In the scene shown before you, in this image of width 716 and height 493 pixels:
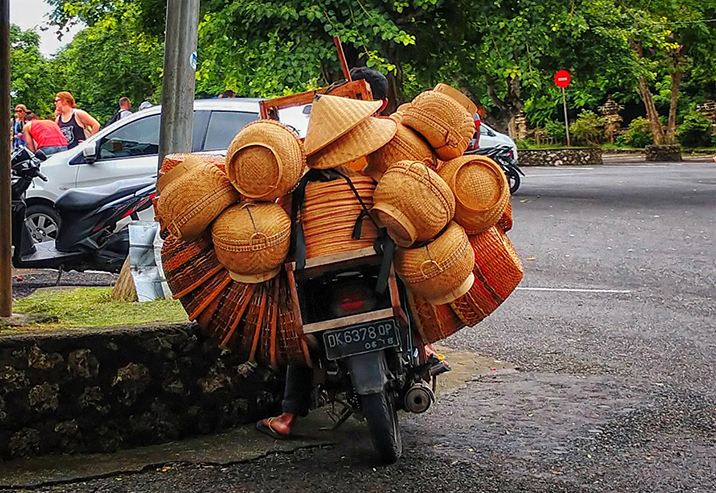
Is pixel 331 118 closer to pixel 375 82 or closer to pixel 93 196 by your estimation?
pixel 375 82

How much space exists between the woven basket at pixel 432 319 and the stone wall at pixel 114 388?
1028 mm

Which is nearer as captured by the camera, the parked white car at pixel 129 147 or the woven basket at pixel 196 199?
the woven basket at pixel 196 199

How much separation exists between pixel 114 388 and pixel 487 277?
1.72 meters

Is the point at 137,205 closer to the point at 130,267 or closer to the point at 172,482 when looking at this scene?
the point at 130,267

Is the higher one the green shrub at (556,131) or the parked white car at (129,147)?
the parked white car at (129,147)

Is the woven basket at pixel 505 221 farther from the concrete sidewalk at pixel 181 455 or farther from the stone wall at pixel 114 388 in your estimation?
the stone wall at pixel 114 388

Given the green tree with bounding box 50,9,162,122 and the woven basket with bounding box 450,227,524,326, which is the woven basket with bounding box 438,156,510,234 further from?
the green tree with bounding box 50,9,162,122

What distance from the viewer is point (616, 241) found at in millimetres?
13055

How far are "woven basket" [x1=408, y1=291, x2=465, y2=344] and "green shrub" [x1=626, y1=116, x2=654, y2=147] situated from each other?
39972mm

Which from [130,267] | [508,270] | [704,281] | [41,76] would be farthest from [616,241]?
[41,76]

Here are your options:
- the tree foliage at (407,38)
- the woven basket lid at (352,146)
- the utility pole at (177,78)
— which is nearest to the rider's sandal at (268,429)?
the woven basket lid at (352,146)

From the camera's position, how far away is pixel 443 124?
4312 mm

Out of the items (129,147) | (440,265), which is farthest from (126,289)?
(129,147)

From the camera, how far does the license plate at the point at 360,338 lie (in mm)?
4242
